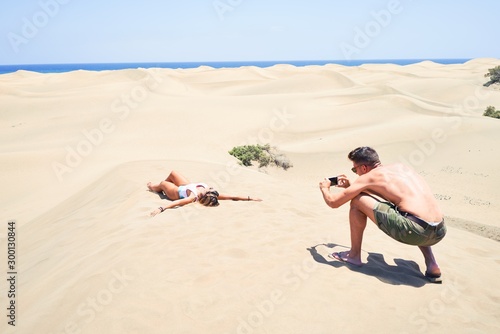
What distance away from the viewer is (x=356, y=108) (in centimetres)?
1991

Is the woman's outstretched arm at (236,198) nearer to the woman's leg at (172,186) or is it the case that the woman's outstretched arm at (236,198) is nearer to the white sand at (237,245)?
the white sand at (237,245)

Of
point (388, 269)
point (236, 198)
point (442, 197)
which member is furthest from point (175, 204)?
point (442, 197)

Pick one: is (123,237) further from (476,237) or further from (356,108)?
(356,108)

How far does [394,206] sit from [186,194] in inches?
129

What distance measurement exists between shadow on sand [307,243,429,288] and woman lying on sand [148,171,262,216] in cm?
202

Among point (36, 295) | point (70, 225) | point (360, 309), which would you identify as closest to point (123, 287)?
point (36, 295)

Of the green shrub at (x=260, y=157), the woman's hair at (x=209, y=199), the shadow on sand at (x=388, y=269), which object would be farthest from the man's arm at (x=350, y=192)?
the green shrub at (x=260, y=157)

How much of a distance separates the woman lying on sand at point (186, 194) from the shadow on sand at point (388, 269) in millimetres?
2017

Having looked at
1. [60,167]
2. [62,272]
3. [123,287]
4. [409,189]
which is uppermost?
[409,189]

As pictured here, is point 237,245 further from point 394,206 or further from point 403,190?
point 403,190

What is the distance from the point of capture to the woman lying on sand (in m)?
5.61

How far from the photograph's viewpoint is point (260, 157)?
12195 millimetres

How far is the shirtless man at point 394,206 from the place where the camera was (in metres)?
3.36

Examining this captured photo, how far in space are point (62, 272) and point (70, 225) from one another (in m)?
1.97
